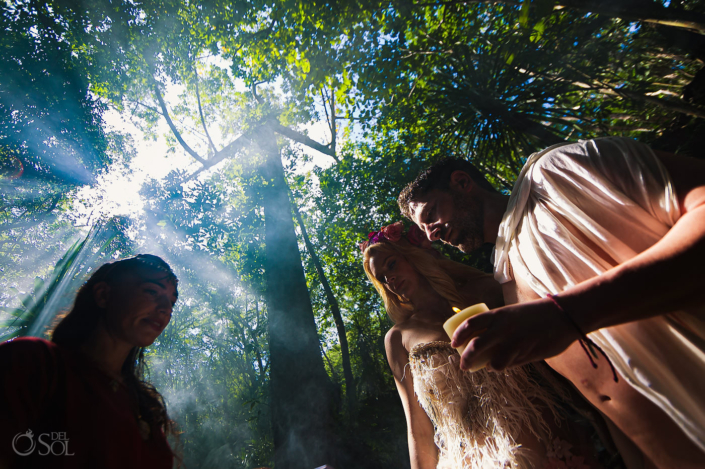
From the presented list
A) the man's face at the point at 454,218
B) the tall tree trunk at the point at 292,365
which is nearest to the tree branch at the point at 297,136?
the tall tree trunk at the point at 292,365

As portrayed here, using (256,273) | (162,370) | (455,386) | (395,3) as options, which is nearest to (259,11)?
(395,3)

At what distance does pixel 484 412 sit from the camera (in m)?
1.48

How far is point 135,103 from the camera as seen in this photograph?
22.0 ft

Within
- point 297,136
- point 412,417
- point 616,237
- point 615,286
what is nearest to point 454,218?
point 616,237

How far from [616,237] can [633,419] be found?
2.25 feet

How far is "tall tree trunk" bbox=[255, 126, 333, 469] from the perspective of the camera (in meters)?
3.58

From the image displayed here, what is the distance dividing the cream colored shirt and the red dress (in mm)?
1922

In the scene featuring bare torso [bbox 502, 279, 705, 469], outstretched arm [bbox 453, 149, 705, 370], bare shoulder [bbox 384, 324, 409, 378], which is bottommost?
bare torso [bbox 502, 279, 705, 469]

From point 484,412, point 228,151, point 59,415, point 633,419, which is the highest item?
point 228,151

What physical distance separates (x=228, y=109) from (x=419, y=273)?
762 cm

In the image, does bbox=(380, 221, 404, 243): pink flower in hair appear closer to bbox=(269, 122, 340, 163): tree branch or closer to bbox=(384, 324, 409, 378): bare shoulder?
bbox=(384, 324, 409, 378): bare shoulder

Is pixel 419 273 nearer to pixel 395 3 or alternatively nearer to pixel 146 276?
pixel 146 276

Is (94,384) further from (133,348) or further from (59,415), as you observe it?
(133,348)

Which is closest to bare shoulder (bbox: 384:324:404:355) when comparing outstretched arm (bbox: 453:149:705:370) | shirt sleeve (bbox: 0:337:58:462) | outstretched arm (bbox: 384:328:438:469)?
outstretched arm (bbox: 384:328:438:469)
